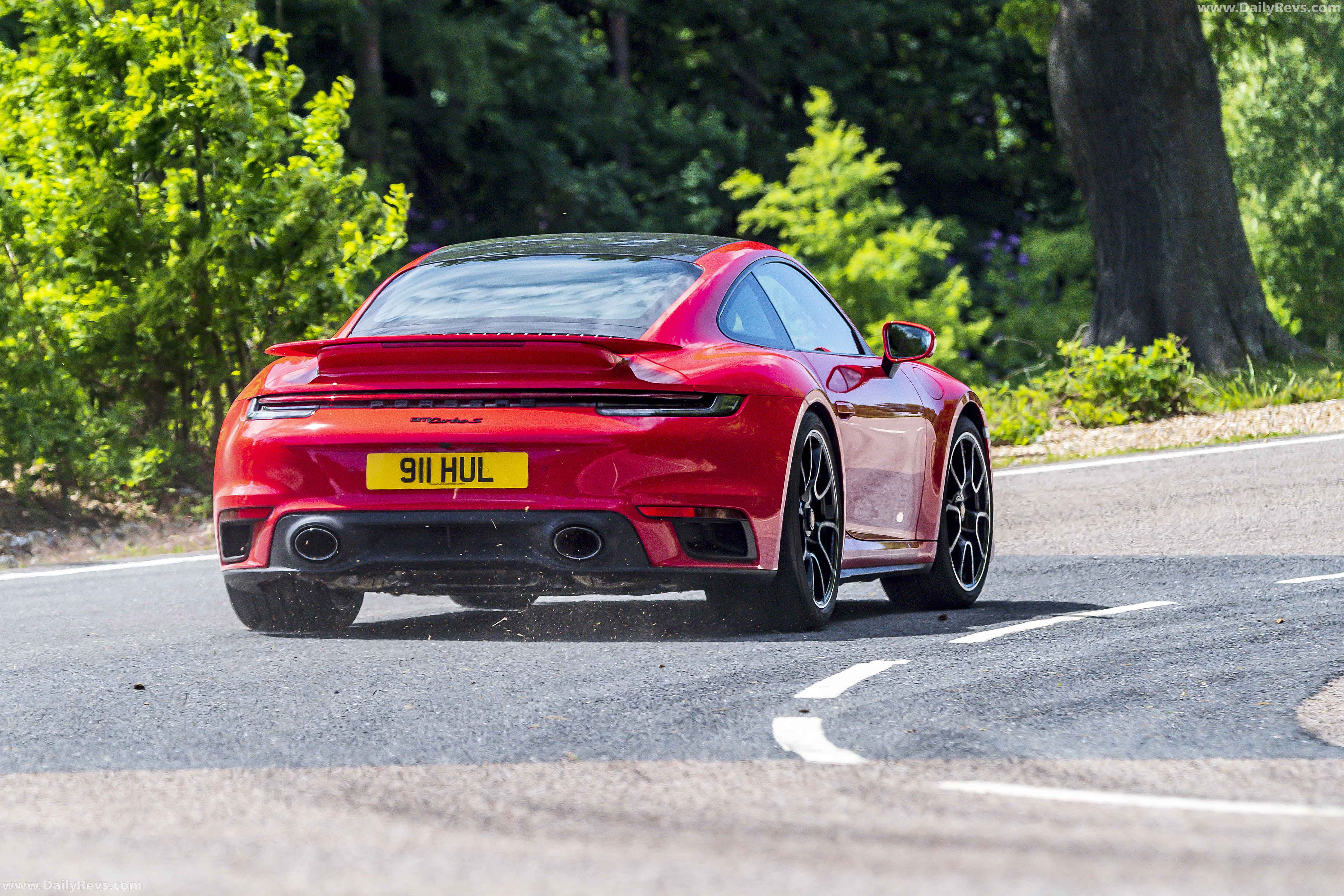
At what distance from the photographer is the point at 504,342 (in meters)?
6.44

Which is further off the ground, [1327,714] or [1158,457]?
[1327,714]

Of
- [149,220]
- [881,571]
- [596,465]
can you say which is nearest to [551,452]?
[596,465]

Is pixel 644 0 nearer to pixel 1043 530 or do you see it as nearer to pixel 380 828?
pixel 1043 530

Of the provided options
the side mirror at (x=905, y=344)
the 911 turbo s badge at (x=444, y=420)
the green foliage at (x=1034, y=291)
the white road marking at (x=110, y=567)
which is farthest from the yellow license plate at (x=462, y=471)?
the green foliage at (x=1034, y=291)

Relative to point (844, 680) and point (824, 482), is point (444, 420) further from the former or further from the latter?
point (844, 680)

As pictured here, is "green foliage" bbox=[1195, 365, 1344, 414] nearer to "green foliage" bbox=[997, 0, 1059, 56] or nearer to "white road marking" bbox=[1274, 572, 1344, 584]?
"white road marking" bbox=[1274, 572, 1344, 584]

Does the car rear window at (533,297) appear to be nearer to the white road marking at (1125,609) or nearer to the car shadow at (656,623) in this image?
the car shadow at (656,623)

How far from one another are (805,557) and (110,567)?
519cm

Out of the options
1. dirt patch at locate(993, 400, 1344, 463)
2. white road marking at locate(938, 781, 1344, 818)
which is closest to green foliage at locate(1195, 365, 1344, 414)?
dirt patch at locate(993, 400, 1344, 463)

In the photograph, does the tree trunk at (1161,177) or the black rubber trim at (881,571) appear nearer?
the black rubber trim at (881,571)

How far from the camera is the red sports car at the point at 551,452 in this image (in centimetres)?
632

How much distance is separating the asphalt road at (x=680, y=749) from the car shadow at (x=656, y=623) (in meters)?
0.03

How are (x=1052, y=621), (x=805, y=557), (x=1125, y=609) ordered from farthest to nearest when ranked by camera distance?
(x=1125, y=609) → (x=1052, y=621) → (x=805, y=557)

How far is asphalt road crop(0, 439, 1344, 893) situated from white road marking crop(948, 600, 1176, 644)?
0.03 metres
